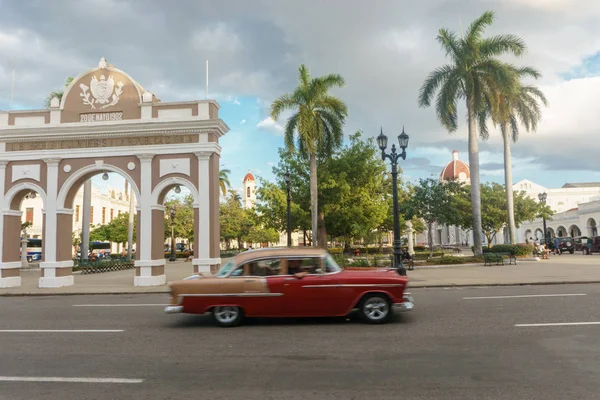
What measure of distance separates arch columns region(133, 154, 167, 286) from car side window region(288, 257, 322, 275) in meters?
11.2

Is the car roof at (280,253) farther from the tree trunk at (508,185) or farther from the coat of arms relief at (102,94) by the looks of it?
the tree trunk at (508,185)

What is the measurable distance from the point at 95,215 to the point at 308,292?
62.4m

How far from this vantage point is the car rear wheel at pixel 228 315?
8.27m

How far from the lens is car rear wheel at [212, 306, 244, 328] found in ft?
27.1

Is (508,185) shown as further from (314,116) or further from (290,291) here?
(290,291)

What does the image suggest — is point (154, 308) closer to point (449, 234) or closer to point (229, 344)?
point (229, 344)

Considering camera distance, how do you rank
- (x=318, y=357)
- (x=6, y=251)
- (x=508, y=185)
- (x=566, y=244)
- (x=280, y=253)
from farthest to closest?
(x=566, y=244)
(x=508, y=185)
(x=6, y=251)
(x=280, y=253)
(x=318, y=357)

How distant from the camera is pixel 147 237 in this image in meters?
17.8

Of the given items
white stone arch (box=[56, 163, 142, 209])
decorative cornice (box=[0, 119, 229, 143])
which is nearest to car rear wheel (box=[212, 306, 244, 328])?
decorative cornice (box=[0, 119, 229, 143])

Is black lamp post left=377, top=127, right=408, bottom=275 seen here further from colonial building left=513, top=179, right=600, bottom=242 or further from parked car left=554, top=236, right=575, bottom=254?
colonial building left=513, top=179, right=600, bottom=242

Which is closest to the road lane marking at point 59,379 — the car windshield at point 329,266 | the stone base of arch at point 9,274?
the car windshield at point 329,266

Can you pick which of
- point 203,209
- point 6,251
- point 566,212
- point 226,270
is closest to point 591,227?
point 566,212

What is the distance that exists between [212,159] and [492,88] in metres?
18.3

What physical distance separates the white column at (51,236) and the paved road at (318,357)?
356 inches
